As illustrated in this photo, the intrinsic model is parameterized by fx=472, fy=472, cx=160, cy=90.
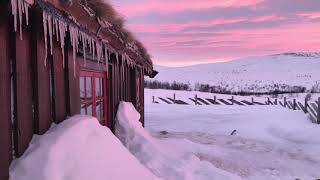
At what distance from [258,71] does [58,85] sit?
104 meters

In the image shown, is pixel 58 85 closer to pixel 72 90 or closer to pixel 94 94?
pixel 72 90

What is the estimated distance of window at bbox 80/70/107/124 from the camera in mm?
6219

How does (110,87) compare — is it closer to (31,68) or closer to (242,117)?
(31,68)

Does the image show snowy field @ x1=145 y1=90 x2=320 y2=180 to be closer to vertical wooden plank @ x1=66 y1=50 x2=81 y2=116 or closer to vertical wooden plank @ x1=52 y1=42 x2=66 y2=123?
vertical wooden plank @ x1=66 y1=50 x2=81 y2=116

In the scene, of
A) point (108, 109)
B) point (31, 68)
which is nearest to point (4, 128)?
point (31, 68)

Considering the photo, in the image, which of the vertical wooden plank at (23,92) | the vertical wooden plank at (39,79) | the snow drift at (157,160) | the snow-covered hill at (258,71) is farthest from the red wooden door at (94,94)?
the snow-covered hill at (258,71)

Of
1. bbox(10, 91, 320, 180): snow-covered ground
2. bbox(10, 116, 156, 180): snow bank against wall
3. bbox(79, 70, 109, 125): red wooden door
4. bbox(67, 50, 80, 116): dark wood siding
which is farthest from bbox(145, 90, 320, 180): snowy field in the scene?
bbox(10, 116, 156, 180): snow bank against wall

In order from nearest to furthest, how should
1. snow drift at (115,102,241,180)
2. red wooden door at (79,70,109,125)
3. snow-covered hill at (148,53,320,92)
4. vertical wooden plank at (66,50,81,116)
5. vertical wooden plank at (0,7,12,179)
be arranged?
1. vertical wooden plank at (0,7,12,179)
2. vertical wooden plank at (66,50,81,116)
3. red wooden door at (79,70,109,125)
4. snow drift at (115,102,241,180)
5. snow-covered hill at (148,53,320,92)

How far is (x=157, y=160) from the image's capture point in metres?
7.76

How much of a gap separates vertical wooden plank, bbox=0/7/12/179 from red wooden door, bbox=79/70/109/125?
263 centimetres

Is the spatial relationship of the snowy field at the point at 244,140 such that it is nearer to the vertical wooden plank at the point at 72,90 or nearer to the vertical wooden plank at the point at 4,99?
the vertical wooden plank at the point at 72,90

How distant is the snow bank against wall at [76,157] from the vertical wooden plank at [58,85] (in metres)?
0.22

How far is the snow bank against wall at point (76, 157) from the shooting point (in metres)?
3.30

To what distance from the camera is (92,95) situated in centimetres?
675
